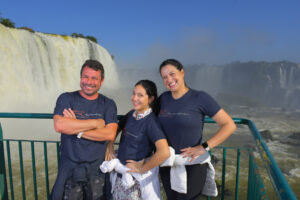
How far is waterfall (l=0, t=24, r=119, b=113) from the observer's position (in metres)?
12.9

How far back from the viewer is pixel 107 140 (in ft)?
7.04

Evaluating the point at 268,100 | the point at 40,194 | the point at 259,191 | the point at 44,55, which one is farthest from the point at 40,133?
the point at 268,100

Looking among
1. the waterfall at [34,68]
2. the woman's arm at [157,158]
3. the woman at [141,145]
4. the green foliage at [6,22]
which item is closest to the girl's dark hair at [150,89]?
the woman at [141,145]

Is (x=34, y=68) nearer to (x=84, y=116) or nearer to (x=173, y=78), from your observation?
(x=84, y=116)

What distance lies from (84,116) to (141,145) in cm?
64

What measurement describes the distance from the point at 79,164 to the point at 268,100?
4751 centimetres

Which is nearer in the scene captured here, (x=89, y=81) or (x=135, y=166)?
(x=135, y=166)

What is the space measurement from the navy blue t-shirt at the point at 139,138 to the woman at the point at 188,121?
0.39 ft

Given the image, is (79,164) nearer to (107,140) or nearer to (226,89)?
(107,140)

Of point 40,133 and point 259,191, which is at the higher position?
point 259,191

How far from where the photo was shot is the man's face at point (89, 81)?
6.85 feet

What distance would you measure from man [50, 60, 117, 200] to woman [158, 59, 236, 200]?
0.59m

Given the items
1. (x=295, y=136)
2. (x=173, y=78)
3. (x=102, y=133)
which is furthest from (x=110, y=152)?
(x=295, y=136)

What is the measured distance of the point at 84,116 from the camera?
2090mm
